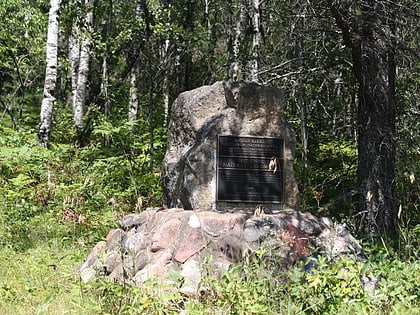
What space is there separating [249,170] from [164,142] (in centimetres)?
694

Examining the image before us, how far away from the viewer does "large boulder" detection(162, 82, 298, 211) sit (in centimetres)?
634

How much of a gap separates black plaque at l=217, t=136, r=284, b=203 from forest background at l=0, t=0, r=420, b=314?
740 mm

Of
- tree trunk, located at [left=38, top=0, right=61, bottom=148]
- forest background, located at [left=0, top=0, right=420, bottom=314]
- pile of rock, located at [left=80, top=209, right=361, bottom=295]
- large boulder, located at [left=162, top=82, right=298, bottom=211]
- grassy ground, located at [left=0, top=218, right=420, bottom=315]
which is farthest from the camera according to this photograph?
tree trunk, located at [left=38, top=0, right=61, bottom=148]

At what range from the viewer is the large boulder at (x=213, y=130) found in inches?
250

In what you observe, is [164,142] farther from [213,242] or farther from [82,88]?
[213,242]

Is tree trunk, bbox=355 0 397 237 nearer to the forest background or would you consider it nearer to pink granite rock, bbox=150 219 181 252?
the forest background

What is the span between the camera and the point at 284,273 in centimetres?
500

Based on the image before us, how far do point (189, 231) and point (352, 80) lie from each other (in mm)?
5154

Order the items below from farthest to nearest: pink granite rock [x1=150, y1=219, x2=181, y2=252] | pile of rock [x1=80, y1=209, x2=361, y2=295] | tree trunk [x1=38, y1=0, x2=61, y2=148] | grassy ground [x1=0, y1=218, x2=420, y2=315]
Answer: tree trunk [x1=38, y1=0, x2=61, y2=148]
pink granite rock [x1=150, y1=219, x2=181, y2=252]
pile of rock [x1=80, y1=209, x2=361, y2=295]
grassy ground [x1=0, y1=218, x2=420, y2=315]

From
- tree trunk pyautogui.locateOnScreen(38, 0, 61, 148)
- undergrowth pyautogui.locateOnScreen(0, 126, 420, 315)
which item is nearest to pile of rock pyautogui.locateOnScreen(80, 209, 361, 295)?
undergrowth pyautogui.locateOnScreen(0, 126, 420, 315)

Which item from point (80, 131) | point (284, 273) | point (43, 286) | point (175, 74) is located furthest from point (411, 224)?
point (175, 74)

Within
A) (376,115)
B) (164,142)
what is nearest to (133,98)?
(164,142)

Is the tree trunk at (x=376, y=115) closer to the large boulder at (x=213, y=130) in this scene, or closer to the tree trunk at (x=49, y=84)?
the large boulder at (x=213, y=130)

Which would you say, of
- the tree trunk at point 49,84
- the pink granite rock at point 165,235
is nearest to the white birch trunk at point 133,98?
the tree trunk at point 49,84
